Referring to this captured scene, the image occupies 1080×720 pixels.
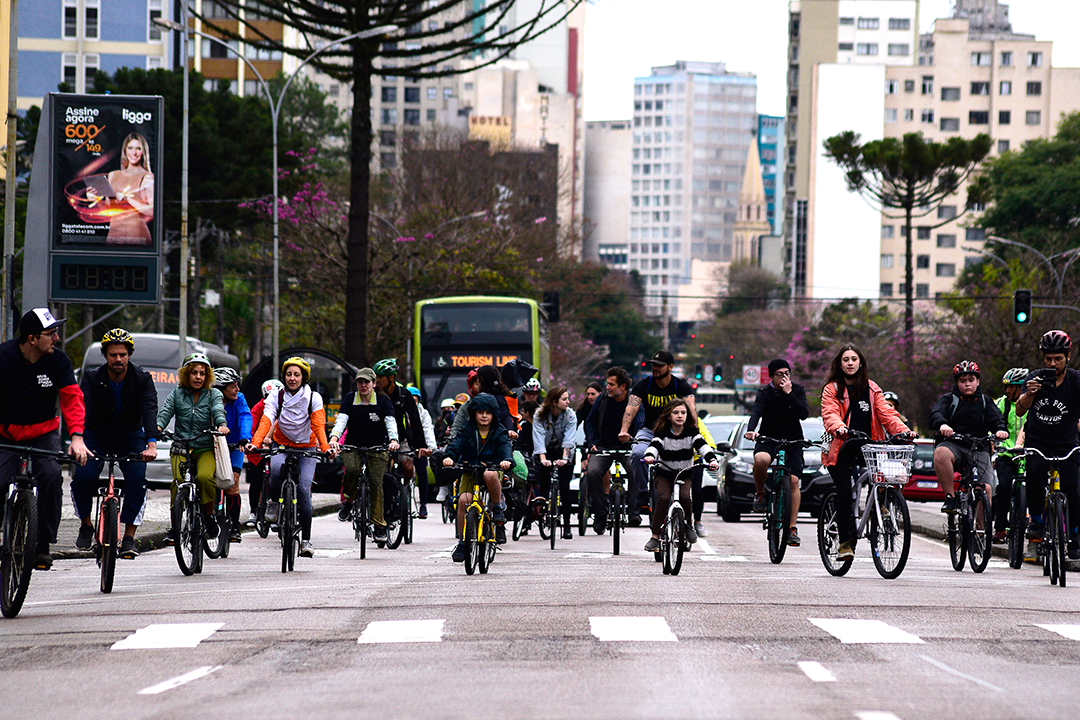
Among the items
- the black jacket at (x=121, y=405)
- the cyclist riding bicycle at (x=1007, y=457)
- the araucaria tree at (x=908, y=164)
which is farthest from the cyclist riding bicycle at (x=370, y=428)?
the araucaria tree at (x=908, y=164)

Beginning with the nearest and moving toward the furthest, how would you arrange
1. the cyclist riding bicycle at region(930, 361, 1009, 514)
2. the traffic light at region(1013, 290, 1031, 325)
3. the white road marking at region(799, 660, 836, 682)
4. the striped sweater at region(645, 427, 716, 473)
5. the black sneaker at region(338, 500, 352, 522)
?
the white road marking at region(799, 660, 836, 682) < the striped sweater at region(645, 427, 716, 473) < the cyclist riding bicycle at region(930, 361, 1009, 514) < the black sneaker at region(338, 500, 352, 522) < the traffic light at region(1013, 290, 1031, 325)

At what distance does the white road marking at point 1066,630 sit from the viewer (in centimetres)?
943

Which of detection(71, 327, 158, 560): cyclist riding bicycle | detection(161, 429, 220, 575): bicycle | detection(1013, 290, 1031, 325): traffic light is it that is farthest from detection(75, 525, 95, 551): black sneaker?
detection(1013, 290, 1031, 325): traffic light

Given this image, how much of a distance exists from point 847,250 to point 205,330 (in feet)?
240

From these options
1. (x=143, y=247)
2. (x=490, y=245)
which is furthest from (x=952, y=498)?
(x=490, y=245)

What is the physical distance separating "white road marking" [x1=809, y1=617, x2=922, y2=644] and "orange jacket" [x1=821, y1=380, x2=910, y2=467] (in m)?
3.82

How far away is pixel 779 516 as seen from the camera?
14.9 meters

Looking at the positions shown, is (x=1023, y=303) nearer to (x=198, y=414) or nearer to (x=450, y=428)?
(x=450, y=428)

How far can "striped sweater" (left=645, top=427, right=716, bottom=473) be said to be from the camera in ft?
47.0

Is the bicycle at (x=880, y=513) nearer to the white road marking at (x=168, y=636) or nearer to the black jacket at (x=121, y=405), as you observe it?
the black jacket at (x=121, y=405)

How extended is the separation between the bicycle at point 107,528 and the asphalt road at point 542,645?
25 centimetres

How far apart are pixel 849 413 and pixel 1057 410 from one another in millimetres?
1712

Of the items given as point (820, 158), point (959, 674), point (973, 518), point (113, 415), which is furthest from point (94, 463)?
point (820, 158)

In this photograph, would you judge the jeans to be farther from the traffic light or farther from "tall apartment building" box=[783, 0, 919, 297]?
"tall apartment building" box=[783, 0, 919, 297]
